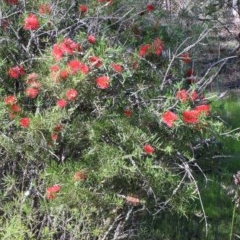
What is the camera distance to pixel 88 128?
357 centimetres

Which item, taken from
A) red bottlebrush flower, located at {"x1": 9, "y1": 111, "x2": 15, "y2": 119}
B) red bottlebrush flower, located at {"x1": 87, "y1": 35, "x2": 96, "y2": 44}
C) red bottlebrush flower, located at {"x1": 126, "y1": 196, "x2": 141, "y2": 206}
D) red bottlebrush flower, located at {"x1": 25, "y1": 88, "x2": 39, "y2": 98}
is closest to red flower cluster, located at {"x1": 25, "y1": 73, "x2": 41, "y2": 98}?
red bottlebrush flower, located at {"x1": 25, "y1": 88, "x2": 39, "y2": 98}

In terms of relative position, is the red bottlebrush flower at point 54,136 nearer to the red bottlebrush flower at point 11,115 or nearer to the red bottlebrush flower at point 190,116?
the red bottlebrush flower at point 11,115

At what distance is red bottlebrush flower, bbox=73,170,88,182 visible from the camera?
344cm

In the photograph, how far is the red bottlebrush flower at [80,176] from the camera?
11.3 ft

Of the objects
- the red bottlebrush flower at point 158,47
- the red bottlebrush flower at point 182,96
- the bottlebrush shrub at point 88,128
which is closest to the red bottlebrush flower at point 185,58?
the bottlebrush shrub at point 88,128

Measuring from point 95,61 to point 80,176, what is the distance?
553 millimetres

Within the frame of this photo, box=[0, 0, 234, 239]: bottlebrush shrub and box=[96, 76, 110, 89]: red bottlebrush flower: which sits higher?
box=[96, 76, 110, 89]: red bottlebrush flower

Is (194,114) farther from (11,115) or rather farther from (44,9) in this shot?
(44,9)

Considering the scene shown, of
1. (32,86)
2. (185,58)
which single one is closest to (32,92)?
(32,86)

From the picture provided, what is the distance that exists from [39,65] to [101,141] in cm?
54

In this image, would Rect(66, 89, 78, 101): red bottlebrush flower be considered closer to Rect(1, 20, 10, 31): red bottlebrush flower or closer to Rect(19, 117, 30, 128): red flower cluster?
Rect(19, 117, 30, 128): red flower cluster

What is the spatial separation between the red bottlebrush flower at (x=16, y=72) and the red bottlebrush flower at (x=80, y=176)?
1.99 feet

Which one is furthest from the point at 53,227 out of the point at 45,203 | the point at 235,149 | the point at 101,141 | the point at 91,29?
the point at 235,149

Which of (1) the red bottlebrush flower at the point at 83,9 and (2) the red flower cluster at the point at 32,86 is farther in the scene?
(1) the red bottlebrush flower at the point at 83,9
